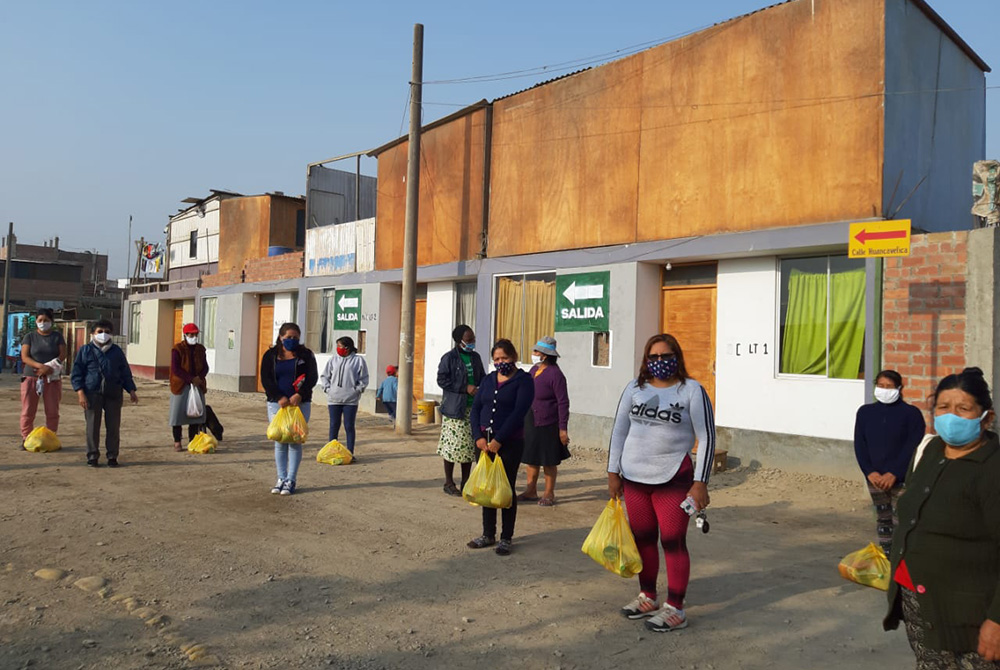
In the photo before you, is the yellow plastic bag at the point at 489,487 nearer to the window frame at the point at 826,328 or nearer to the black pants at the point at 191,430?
the window frame at the point at 826,328

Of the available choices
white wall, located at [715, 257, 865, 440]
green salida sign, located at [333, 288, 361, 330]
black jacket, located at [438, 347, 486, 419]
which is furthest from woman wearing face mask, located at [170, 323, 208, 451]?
white wall, located at [715, 257, 865, 440]

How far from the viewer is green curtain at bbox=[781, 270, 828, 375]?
970cm

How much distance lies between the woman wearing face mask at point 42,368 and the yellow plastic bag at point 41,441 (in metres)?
0.31

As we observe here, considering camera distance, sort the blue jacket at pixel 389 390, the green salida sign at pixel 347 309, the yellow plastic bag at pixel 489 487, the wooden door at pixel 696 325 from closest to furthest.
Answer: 1. the yellow plastic bag at pixel 489 487
2. the wooden door at pixel 696 325
3. the blue jacket at pixel 389 390
4. the green salida sign at pixel 347 309

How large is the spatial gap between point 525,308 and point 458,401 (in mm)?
5681

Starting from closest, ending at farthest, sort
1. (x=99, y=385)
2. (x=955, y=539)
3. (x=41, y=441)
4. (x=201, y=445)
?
(x=955, y=539) → (x=99, y=385) → (x=41, y=441) → (x=201, y=445)

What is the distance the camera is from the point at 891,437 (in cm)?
573

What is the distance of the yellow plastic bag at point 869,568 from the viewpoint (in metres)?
5.28

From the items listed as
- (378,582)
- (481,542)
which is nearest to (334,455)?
(481,542)

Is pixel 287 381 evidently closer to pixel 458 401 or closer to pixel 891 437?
pixel 458 401

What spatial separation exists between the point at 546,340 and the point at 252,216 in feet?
63.0

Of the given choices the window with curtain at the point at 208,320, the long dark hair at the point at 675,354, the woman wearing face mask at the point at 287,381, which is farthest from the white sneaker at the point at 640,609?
the window with curtain at the point at 208,320

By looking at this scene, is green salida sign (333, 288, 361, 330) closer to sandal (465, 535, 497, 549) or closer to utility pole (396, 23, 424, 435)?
utility pole (396, 23, 424, 435)

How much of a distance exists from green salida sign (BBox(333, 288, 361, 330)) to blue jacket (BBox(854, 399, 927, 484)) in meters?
13.4
